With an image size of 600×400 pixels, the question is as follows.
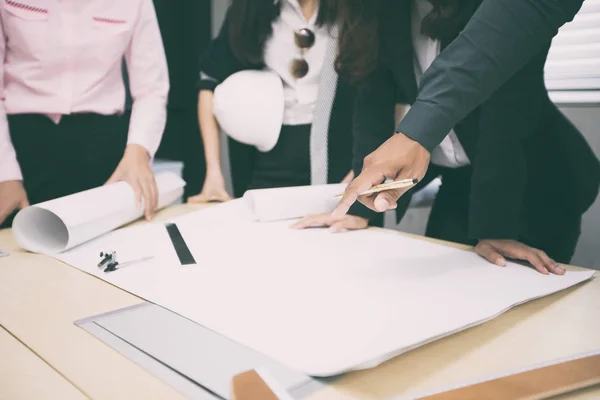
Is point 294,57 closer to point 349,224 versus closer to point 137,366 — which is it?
point 349,224

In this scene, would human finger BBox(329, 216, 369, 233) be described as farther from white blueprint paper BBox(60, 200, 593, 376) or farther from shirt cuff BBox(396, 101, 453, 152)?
shirt cuff BBox(396, 101, 453, 152)

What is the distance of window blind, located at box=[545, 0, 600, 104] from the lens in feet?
3.96

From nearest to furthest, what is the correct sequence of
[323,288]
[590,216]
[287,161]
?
[323,288], [590,216], [287,161]

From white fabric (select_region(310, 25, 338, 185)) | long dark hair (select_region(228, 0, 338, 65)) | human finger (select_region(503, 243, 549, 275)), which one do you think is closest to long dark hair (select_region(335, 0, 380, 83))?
white fabric (select_region(310, 25, 338, 185))

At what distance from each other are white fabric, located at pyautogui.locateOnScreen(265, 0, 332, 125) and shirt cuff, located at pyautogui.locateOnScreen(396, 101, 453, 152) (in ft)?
2.12

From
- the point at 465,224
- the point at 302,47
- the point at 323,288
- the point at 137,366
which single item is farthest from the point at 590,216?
the point at 137,366

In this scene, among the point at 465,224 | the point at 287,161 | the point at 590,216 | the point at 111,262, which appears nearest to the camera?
the point at 111,262

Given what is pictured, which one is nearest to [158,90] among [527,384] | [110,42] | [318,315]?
[110,42]

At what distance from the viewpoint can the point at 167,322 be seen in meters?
0.43

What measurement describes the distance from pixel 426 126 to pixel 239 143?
0.82 m

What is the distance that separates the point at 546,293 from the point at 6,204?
3.02 ft

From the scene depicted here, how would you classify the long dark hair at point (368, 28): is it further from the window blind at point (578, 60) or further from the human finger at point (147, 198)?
the window blind at point (578, 60)

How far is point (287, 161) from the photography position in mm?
1244

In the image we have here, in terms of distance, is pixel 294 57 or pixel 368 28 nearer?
pixel 368 28
